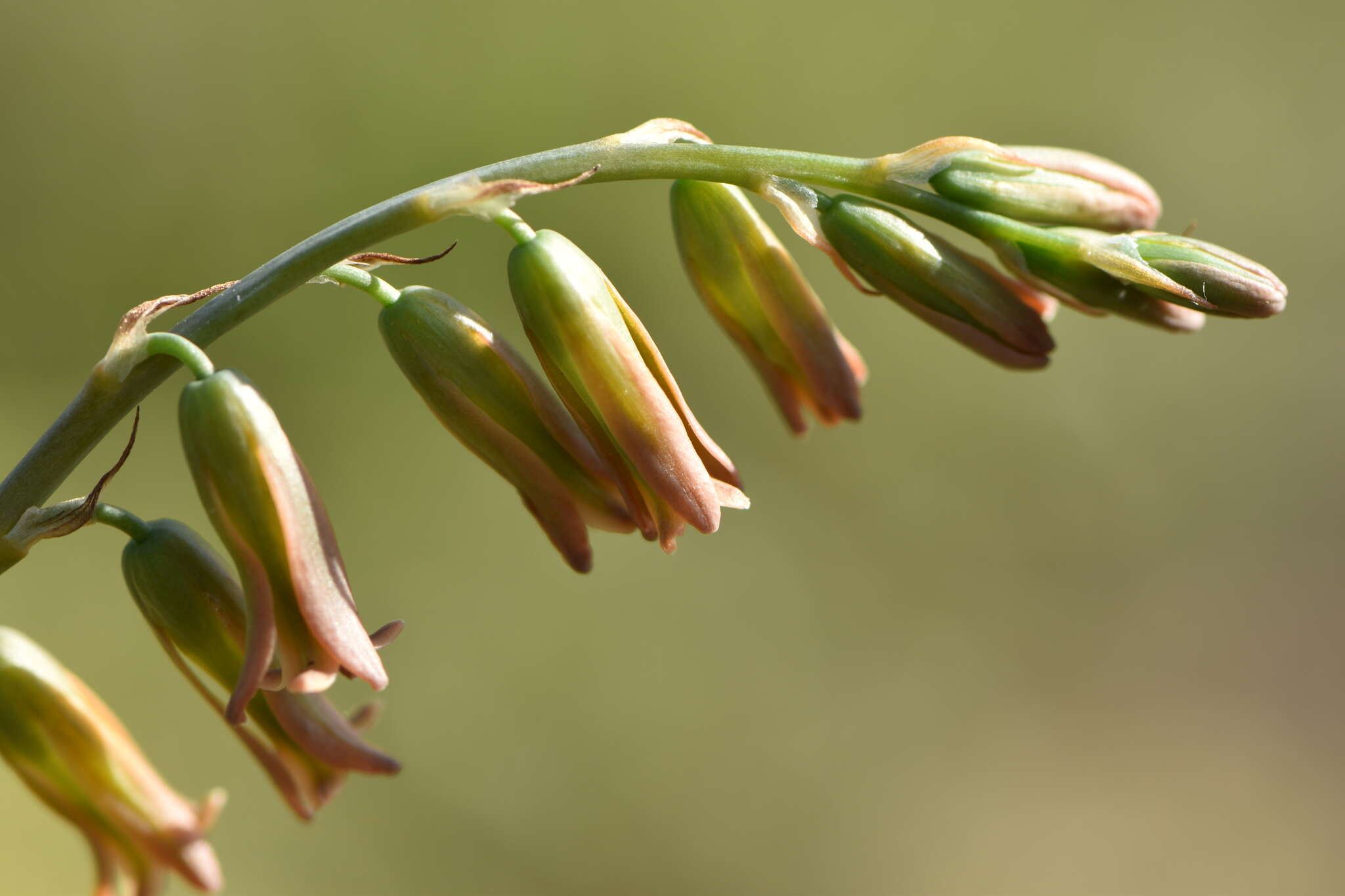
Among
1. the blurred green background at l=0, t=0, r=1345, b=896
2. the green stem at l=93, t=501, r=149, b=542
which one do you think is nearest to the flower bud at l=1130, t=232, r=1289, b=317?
the green stem at l=93, t=501, r=149, b=542

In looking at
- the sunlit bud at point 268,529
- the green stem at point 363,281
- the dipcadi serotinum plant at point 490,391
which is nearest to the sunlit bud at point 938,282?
the dipcadi serotinum plant at point 490,391

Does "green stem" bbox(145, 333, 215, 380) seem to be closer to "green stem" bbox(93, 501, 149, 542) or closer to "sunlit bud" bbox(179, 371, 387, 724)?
"sunlit bud" bbox(179, 371, 387, 724)

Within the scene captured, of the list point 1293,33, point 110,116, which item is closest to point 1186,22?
point 1293,33

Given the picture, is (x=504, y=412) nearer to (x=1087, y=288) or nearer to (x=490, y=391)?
(x=490, y=391)

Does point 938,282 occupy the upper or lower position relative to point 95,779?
upper

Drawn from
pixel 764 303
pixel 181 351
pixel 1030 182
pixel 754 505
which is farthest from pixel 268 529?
pixel 754 505

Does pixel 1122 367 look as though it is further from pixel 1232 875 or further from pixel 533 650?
pixel 533 650
